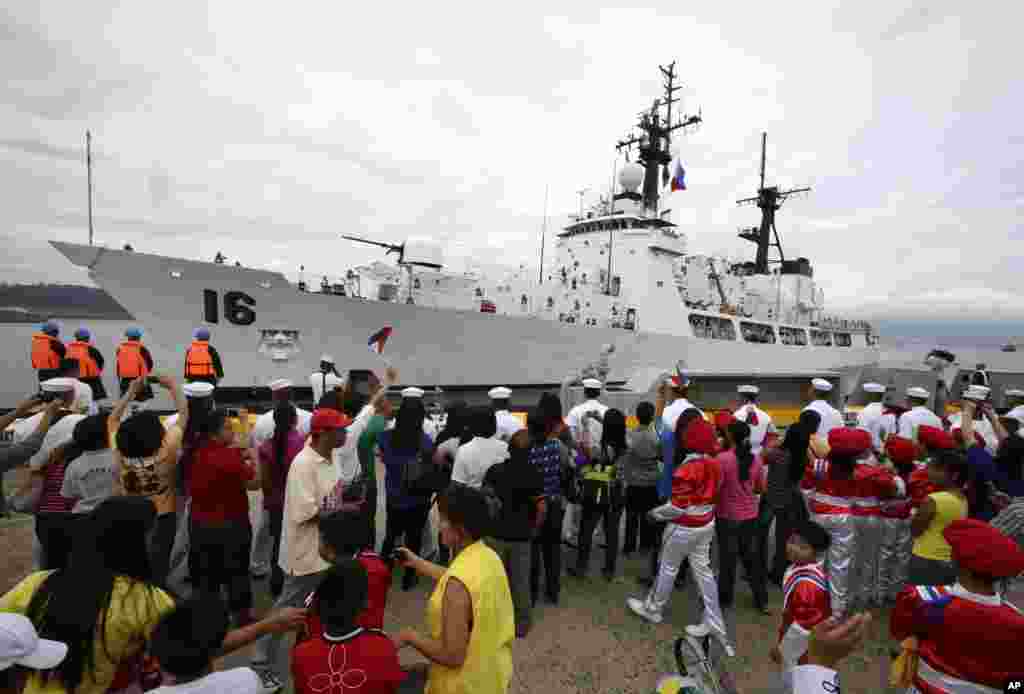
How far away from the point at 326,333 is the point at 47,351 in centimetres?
627

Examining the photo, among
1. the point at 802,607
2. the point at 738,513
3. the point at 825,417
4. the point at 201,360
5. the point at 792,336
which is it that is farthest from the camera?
the point at 792,336

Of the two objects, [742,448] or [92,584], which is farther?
[742,448]

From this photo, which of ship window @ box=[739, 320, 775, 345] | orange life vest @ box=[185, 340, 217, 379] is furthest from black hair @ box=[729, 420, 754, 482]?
ship window @ box=[739, 320, 775, 345]

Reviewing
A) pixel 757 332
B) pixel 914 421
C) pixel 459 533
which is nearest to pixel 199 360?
pixel 459 533

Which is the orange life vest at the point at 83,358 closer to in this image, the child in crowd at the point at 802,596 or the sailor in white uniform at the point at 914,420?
the child in crowd at the point at 802,596

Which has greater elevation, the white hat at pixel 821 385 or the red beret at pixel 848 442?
the white hat at pixel 821 385

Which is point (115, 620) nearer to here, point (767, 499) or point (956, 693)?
point (956, 693)

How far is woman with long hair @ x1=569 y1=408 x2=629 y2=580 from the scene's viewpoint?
3.82 metres

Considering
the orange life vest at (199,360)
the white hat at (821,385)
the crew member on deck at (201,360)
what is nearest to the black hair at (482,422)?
the white hat at (821,385)

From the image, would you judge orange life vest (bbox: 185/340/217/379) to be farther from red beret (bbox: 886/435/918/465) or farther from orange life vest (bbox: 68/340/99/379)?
red beret (bbox: 886/435/918/465)

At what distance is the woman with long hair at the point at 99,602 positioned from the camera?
131 cm

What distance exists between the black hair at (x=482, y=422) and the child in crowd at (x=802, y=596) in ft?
5.99

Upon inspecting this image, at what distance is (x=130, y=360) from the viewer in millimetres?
5785

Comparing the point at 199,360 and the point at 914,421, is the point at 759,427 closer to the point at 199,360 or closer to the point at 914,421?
the point at 914,421
